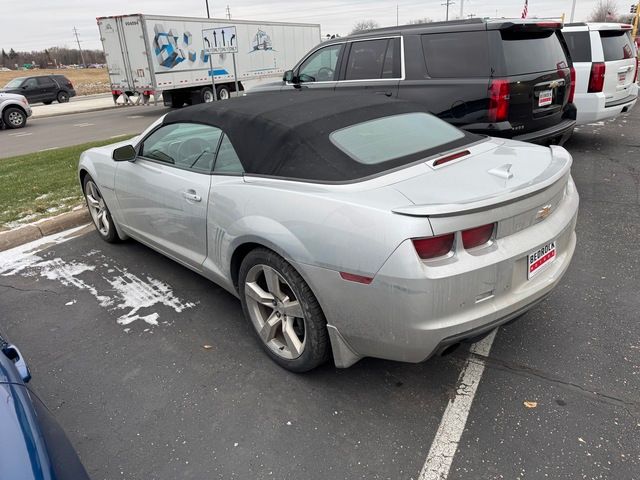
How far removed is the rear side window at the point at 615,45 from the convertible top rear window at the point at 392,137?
589 centimetres

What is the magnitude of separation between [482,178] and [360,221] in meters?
0.77

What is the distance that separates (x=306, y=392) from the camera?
2.69 meters

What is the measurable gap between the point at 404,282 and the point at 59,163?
8270 mm

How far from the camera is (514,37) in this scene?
531cm

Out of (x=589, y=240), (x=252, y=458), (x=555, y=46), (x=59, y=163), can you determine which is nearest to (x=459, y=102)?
(x=555, y=46)

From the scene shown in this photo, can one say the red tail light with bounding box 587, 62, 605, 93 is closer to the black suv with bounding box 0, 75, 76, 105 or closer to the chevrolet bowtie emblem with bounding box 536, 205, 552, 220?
the chevrolet bowtie emblem with bounding box 536, 205, 552, 220

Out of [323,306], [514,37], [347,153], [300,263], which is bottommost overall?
[323,306]

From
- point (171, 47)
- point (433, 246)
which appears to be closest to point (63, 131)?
point (171, 47)

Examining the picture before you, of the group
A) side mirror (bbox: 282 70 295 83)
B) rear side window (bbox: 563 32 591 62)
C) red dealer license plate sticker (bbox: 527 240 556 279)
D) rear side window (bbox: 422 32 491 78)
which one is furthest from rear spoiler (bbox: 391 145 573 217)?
rear side window (bbox: 563 32 591 62)

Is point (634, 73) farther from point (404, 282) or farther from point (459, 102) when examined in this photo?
point (404, 282)

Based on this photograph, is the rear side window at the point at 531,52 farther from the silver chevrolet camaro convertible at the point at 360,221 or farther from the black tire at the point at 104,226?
the black tire at the point at 104,226

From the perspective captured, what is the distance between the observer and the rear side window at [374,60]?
6090 millimetres

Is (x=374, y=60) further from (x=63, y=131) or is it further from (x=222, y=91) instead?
(x=222, y=91)


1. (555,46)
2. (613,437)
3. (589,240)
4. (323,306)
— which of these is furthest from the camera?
(555,46)
